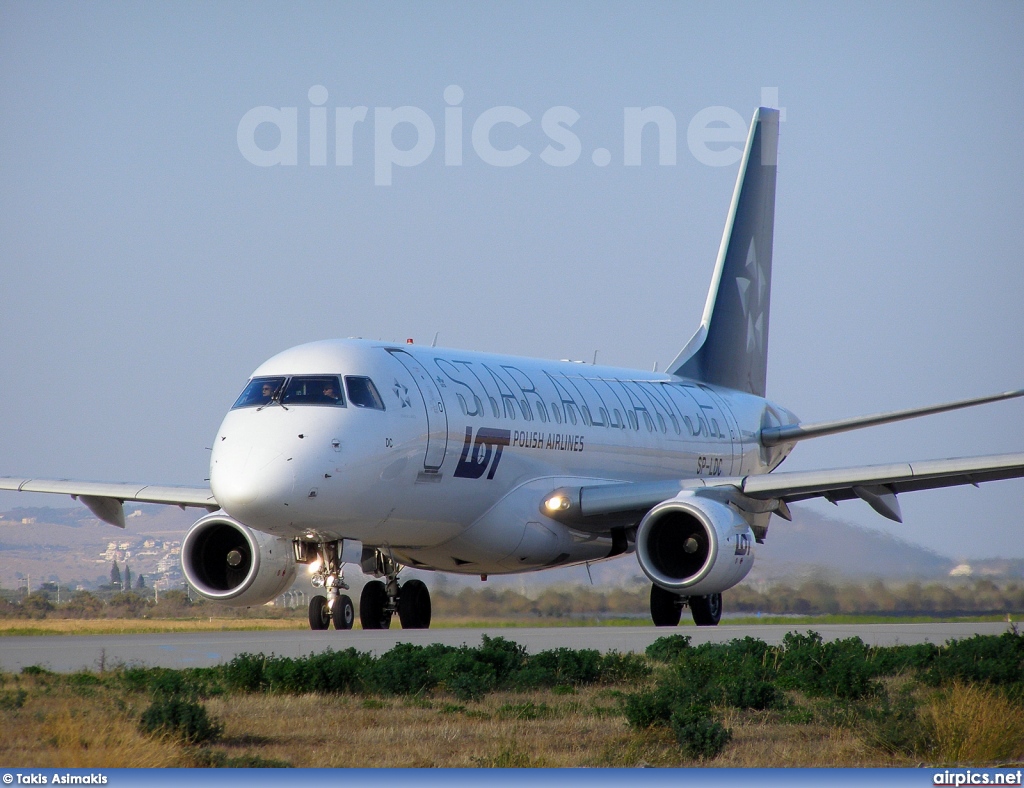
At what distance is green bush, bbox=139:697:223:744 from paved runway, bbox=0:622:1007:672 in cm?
341

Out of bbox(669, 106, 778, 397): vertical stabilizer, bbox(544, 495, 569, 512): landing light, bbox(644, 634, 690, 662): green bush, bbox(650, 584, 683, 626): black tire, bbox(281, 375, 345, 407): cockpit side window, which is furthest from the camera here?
bbox(669, 106, 778, 397): vertical stabilizer

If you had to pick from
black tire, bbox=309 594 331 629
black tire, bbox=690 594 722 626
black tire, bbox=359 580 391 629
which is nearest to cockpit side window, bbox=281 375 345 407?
black tire, bbox=309 594 331 629

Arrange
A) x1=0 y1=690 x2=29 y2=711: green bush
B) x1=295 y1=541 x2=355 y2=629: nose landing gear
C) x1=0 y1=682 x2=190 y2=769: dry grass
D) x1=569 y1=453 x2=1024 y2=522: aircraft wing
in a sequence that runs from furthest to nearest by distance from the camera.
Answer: x1=569 y1=453 x2=1024 y2=522: aircraft wing, x1=295 y1=541 x2=355 y2=629: nose landing gear, x1=0 y1=690 x2=29 y2=711: green bush, x1=0 y1=682 x2=190 y2=769: dry grass

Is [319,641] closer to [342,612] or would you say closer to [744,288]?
[342,612]

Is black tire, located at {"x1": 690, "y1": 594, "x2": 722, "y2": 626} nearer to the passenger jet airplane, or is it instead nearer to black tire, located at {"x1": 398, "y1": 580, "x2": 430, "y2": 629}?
the passenger jet airplane

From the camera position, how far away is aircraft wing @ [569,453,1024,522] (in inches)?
699

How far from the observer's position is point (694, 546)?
18172mm

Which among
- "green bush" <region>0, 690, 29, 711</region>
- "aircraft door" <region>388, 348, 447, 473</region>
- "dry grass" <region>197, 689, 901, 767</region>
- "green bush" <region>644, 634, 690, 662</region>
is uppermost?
"aircraft door" <region>388, 348, 447, 473</region>

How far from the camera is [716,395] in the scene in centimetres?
2541

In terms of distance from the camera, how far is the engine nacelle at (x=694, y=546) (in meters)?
17.4

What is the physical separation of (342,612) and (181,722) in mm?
8281

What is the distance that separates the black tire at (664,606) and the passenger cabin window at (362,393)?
18.9ft

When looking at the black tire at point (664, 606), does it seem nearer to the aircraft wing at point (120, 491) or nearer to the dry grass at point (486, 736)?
the aircraft wing at point (120, 491)

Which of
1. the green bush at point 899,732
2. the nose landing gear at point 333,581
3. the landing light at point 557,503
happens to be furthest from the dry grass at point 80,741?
the landing light at point 557,503
